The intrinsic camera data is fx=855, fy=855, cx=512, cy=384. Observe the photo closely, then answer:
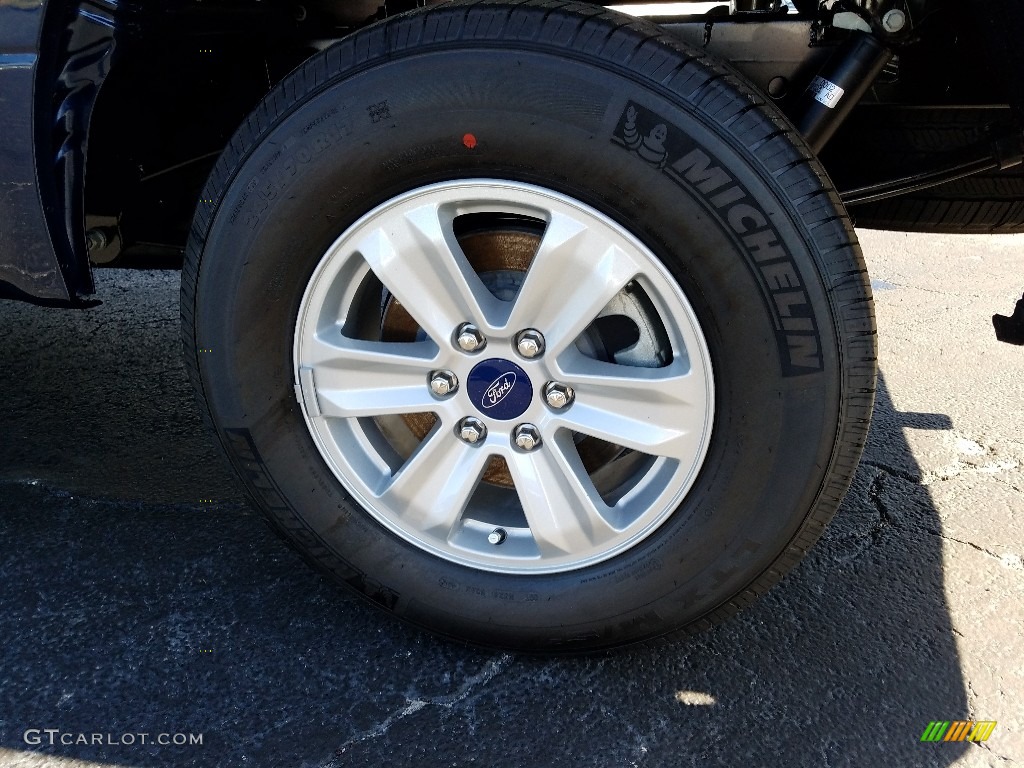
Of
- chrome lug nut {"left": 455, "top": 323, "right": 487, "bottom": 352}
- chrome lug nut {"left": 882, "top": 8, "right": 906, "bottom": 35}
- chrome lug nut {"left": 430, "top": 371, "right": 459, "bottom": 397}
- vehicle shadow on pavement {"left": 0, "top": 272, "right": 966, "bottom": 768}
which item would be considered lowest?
vehicle shadow on pavement {"left": 0, "top": 272, "right": 966, "bottom": 768}

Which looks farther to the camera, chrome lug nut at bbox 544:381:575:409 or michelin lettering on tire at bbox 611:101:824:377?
chrome lug nut at bbox 544:381:575:409

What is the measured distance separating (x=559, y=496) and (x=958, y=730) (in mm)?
828

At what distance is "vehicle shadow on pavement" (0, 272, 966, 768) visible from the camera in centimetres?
149

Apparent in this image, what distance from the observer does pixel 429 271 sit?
1539 millimetres

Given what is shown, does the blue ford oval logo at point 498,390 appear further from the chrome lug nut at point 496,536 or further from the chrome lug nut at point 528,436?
the chrome lug nut at point 496,536

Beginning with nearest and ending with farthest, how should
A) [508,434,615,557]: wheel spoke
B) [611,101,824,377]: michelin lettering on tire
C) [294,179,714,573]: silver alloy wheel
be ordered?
1. [611,101,824,377]: michelin lettering on tire
2. [294,179,714,573]: silver alloy wheel
3. [508,434,615,557]: wheel spoke

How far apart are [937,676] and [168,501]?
1.81 m

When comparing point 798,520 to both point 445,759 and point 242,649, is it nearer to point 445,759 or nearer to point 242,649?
point 445,759

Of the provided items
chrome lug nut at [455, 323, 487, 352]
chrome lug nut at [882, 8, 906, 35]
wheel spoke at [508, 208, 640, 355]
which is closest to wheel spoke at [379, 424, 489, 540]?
chrome lug nut at [455, 323, 487, 352]

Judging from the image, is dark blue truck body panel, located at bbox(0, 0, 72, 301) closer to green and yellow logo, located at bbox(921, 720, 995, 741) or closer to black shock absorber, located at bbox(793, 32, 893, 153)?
black shock absorber, located at bbox(793, 32, 893, 153)

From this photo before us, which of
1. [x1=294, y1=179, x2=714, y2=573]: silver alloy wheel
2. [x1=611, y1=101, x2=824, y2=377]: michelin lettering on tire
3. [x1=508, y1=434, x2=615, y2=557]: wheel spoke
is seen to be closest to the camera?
[x1=611, y1=101, x2=824, y2=377]: michelin lettering on tire

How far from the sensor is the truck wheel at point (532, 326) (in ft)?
4.51

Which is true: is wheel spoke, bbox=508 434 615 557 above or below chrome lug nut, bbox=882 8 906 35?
below

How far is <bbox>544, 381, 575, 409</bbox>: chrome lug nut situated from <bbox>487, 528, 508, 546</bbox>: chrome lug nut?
30cm
